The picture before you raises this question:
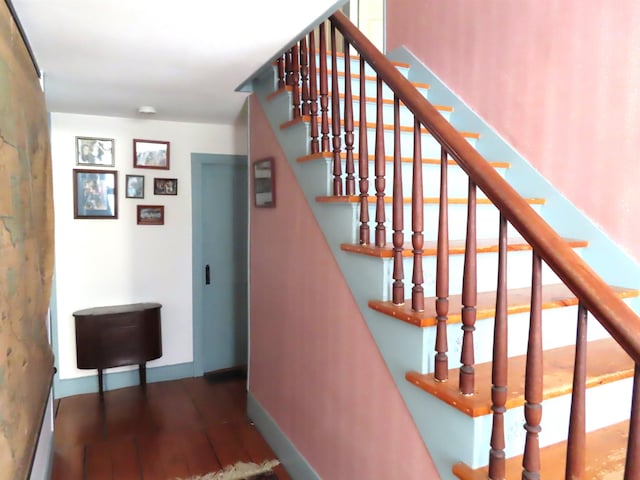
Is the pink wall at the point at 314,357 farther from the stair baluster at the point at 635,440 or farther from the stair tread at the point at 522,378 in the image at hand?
the stair baluster at the point at 635,440

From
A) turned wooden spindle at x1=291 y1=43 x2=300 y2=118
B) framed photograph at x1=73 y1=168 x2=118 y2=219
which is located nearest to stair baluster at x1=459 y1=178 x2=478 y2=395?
turned wooden spindle at x1=291 y1=43 x2=300 y2=118

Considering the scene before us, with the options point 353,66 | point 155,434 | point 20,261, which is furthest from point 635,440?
point 155,434

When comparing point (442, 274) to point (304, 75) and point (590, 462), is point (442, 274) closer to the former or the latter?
point (590, 462)

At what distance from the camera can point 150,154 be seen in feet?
12.4

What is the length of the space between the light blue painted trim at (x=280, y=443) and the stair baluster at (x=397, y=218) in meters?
1.21

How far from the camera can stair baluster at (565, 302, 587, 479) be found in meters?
0.97

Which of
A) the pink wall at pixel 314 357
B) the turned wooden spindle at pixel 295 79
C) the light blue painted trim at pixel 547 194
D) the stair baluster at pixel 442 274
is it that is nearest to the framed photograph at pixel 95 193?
the pink wall at pixel 314 357

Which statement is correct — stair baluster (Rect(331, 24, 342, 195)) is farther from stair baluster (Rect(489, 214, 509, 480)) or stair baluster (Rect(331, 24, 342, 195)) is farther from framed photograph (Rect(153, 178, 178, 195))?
framed photograph (Rect(153, 178, 178, 195))

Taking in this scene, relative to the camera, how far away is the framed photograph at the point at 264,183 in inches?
107

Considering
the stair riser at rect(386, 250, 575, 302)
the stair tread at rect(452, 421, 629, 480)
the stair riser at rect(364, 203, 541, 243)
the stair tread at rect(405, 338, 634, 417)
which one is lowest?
the stair tread at rect(452, 421, 629, 480)

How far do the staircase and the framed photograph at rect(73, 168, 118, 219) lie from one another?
206 cm

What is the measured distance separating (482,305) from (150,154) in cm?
312

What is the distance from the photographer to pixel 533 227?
3.48 ft

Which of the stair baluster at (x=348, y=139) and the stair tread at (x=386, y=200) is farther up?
the stair baluster at (x=348, y=139)
